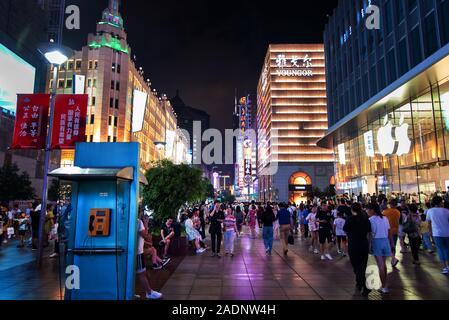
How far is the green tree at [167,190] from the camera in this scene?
15289 millimetres

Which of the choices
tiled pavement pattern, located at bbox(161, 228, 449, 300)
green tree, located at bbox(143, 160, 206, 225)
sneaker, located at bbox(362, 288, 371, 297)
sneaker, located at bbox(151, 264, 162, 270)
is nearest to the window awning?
tiled pavement pattern, located at bbox(161, 228, 449, 300)

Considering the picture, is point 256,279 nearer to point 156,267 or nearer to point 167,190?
point 156,267

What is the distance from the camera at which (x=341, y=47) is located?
133ft

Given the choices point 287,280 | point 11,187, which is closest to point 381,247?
point 287,280

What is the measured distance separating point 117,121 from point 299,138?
45038 millimetres

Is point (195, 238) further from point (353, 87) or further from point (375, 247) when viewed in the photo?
point (353, 87)

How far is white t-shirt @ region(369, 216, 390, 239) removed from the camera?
7.28 meters

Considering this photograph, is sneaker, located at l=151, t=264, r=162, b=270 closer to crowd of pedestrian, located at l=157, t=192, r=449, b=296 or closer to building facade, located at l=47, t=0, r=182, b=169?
crowd of pedestrian, located at l=157, t=192, r=449, b=296

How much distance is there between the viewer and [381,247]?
7137 millimetres

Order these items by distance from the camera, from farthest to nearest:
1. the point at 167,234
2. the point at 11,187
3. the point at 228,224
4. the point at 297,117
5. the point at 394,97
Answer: the point at 297,117 < the point at 11,187 < the point at 394,97 < the point at 228,224 < the point at 167,234

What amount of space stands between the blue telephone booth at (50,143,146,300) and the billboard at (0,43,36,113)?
35713 mm

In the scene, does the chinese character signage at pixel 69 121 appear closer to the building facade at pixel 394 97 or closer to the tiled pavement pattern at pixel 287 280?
the tiled pavement pattern at pixel 287 280

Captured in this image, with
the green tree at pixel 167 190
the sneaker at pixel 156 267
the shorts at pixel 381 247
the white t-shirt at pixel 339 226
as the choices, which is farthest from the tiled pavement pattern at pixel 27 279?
the white t-shirt at pixel 339 226

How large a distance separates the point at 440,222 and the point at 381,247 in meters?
2.98
